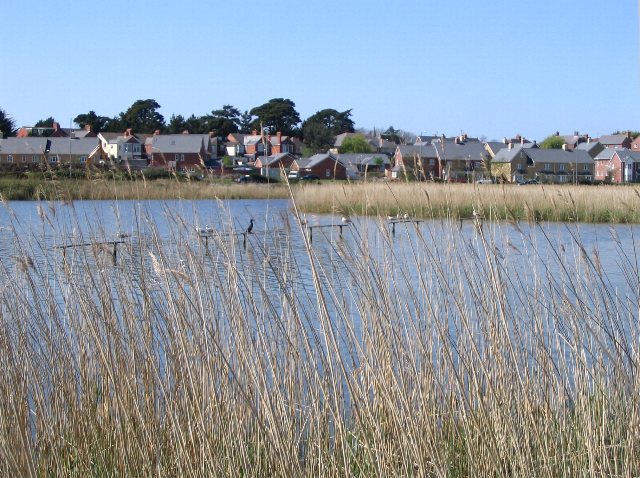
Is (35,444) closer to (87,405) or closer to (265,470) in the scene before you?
(87,405)

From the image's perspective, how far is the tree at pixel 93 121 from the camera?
247ft

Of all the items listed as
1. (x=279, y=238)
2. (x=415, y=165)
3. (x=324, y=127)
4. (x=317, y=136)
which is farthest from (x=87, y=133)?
(x=415, y=165)

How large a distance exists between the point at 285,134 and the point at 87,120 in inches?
703

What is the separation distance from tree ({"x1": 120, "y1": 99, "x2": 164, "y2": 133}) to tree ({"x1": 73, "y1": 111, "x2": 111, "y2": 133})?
249 centimetres

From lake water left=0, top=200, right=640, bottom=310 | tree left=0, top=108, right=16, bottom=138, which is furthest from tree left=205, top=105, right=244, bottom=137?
lake water left=0, top=200, right=640, bottom=310

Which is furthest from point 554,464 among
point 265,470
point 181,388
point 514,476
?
point 181,388

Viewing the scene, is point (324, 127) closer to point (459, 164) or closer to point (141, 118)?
point (141, 118)

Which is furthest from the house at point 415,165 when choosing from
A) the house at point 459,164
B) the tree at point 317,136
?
the tree at point 317,136

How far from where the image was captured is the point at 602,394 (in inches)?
128

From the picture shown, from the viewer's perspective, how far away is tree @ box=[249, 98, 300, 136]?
3034 inches

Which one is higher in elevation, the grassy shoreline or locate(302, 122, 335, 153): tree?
locate(302, 122, 335, 153): tree

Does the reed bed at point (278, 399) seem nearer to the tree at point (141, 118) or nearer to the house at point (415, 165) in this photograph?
the house at point (415, 165)

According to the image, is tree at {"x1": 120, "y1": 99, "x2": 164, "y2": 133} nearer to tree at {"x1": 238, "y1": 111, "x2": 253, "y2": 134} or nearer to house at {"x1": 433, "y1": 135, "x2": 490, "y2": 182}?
tree at {"x1": 238, "y1": 111, "x2": 253, "y2": 134}

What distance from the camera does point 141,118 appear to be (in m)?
74.8
